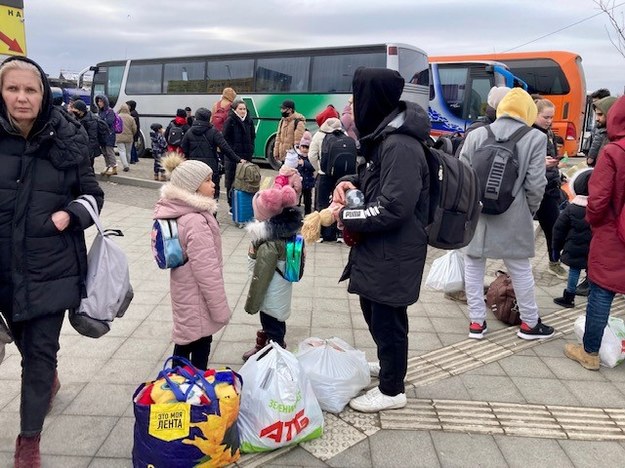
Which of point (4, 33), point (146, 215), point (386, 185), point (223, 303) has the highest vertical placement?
point (4, 33)

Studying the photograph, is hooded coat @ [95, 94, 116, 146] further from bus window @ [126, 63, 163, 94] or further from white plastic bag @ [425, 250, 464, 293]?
white plastic bag @ [425, 250, 464, 293]

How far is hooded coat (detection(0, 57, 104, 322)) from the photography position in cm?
236

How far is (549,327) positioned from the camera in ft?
14.5

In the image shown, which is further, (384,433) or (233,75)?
(233,75)

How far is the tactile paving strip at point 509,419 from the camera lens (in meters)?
3.02

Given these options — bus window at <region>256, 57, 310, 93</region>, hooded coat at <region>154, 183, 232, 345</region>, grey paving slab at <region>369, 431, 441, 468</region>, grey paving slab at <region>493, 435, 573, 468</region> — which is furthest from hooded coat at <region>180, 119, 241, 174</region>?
bus window at <region>256, 57, 310, 93</region>

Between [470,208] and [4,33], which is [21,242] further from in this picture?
[4,33]

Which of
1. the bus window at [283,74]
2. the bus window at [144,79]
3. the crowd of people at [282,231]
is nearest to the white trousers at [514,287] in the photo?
the crowd of people at [282,231]

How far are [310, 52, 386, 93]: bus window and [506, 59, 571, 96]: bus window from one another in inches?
Answer: 285

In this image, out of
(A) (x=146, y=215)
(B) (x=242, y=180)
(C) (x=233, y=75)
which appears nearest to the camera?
(B) (x=242, y=180)

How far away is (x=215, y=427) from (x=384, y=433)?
104cm

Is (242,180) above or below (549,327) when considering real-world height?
above

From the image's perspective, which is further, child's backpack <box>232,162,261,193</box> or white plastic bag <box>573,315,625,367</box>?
child's backpack <box>232,162,261,193</box>

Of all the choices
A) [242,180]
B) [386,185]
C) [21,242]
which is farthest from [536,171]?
[242,180]
